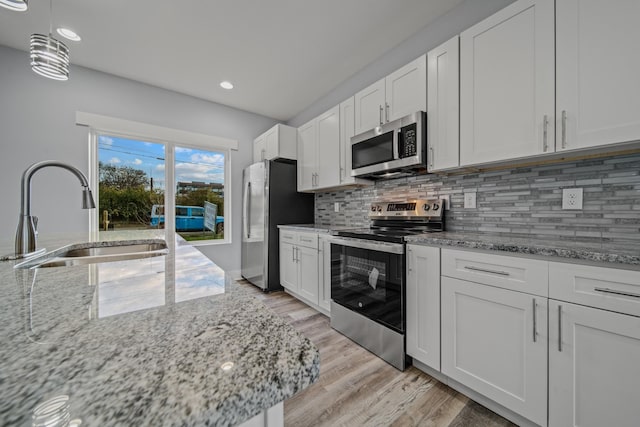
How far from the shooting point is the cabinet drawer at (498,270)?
3.80ft

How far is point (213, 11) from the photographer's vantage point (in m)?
2.03

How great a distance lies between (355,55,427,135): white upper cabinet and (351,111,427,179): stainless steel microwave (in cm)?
10

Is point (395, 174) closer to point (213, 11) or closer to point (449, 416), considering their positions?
point (449, 416)

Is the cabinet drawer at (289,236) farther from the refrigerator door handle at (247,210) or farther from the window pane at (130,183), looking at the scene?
the window pane at (130,183)

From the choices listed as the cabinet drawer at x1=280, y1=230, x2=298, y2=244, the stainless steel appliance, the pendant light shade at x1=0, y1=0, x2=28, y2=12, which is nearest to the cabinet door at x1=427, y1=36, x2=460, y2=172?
the stainless steel appliance

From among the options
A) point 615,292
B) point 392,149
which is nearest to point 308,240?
point 392,149

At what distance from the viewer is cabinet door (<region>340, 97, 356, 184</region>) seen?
8.34ft

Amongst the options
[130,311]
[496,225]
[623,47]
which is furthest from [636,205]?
[130,311]

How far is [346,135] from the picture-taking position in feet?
8.57

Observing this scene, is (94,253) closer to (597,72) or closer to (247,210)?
(247,210)

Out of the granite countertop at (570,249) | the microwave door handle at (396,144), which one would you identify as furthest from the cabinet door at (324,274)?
the granite countertop at (570,249)

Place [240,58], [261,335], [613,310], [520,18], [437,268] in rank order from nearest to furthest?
[261,335] → [613,310] → [520,18] → [437,268] → [240,58]

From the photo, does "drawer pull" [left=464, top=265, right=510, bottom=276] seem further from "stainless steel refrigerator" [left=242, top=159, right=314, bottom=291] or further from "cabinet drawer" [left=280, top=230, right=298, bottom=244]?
"stainless steel refrigerator" [left=242, top=159, right=314, bottom=291]

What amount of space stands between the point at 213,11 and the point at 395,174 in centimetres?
205
